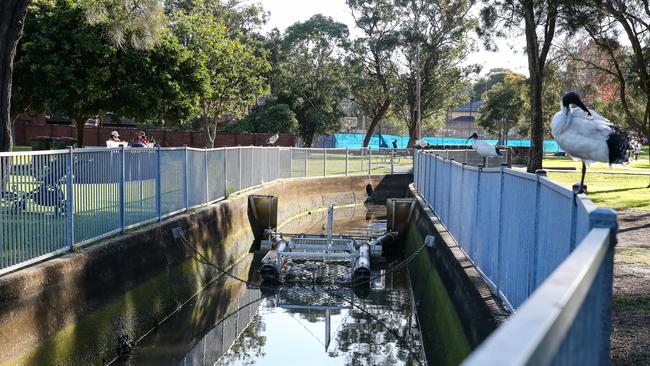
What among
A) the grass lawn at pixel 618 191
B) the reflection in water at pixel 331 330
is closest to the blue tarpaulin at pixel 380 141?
the grass lawn at pixel 618 191

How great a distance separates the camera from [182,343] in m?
10.4

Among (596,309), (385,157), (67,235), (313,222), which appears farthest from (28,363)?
(385,157)

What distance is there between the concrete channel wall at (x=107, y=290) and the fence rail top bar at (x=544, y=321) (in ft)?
19.5

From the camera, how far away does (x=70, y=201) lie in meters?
8.97

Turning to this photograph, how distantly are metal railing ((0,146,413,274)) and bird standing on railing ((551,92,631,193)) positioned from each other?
5718 mm

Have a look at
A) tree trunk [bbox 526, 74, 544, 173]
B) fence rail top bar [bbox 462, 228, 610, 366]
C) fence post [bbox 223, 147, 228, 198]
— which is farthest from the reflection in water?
tree trunk [bbox 526, 74, 544, 173]

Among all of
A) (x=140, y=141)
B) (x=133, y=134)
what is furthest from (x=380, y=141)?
(x=140, y=141)

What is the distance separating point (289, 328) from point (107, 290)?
10.6ft

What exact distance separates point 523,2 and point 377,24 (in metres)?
36.1

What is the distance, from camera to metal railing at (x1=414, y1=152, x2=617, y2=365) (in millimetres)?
1804

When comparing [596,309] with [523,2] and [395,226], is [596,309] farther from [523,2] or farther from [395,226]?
[523,2]

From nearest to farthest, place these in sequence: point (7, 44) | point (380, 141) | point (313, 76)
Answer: point (7, 44), point (313, 76), point (380, 141)

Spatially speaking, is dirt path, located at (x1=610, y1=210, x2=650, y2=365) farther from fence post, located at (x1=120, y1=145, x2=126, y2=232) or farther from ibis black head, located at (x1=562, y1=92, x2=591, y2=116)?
fence post, located at (x1=120, y1=145, x2=126, y2=232)

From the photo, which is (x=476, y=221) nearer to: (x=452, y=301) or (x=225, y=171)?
(x=452, y=301)
